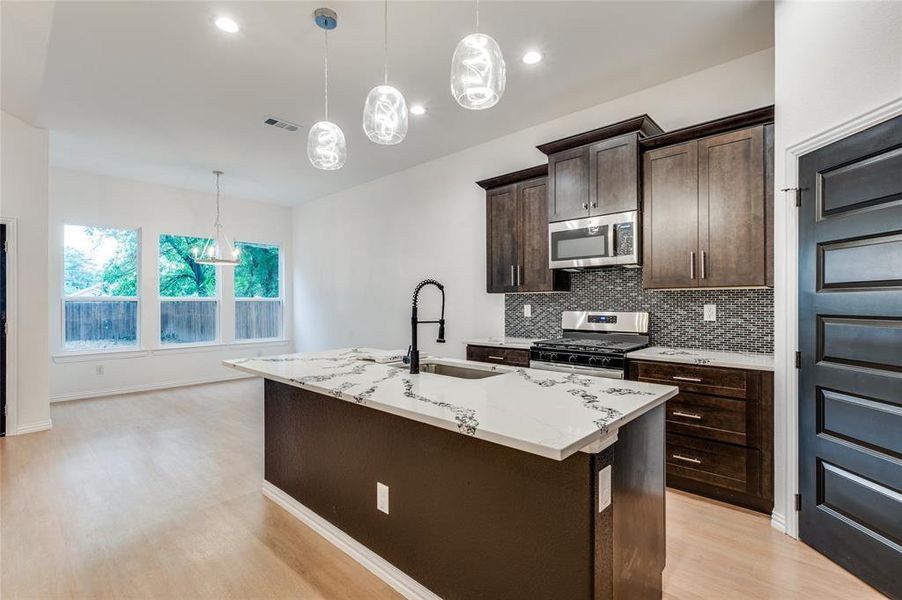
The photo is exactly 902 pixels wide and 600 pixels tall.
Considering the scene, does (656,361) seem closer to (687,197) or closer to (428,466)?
(687,197)

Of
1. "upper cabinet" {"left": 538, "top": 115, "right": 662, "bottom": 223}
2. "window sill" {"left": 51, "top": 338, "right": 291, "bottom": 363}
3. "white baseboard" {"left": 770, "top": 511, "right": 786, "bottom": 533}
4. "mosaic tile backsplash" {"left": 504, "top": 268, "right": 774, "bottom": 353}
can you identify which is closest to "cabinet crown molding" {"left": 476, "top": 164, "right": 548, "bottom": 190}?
"upper cabinet" {"left": 538, "top": 115, "right": 662, "bottom": 223}

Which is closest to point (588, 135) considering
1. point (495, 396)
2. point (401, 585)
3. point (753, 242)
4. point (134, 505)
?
point (753, 242)

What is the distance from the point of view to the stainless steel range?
10.2 feet

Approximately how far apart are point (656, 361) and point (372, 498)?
2.01 metres

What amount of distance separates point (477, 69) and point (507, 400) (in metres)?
Answer: 1.37

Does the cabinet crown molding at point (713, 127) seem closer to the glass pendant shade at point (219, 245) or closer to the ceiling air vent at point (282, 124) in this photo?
the ceiling air vent at point (282, 124)

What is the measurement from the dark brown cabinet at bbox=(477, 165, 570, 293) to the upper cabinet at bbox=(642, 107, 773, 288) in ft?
2.87

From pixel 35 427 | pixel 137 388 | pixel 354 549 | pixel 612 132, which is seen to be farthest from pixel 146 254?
pixel 612 132

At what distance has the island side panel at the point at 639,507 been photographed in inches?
58.3

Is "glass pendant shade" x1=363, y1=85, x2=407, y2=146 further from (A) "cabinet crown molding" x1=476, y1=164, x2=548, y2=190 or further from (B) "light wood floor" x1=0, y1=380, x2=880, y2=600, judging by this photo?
(B) "light wood floor" x1=0, y1=380, x2=880, y2=600

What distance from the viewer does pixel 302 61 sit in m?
3.04

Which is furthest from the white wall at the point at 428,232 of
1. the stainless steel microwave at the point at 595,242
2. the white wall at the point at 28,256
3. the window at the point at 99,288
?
the white wall at the point at 28,256

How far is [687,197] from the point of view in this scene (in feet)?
9.77

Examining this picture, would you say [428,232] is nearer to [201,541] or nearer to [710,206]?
[710,206]
